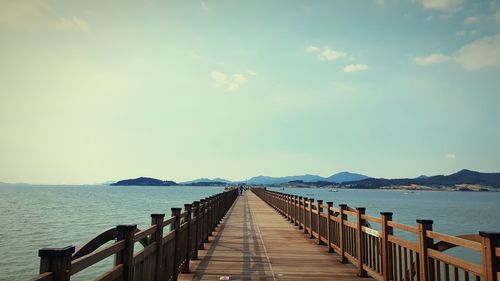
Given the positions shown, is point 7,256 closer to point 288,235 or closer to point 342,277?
point 288,235

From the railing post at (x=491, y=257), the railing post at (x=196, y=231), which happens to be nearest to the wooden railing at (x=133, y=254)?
the railing post at (x=196, y=231)

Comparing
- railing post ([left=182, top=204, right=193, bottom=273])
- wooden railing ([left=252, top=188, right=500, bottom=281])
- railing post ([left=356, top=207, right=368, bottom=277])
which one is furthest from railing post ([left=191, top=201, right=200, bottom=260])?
railing post ([left=356, top=207, right=368, bottom=277])

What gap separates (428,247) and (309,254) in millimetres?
5888

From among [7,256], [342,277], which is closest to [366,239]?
[342,277]

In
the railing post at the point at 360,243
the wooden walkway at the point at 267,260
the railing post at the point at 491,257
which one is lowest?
the wooden walkway at the point at 267,260

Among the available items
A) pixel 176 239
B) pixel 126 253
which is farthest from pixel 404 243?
pixel 126 253

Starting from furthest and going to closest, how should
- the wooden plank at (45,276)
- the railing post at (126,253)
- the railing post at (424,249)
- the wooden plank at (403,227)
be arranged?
1. the wooden plank at (403,227)
2. the railing post at (424,249)
3. the railing post at (126,253)
4. the wooden plank at (45,276)

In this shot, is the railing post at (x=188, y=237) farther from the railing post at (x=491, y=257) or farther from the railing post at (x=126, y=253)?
the railing post at (x=491, y=257)

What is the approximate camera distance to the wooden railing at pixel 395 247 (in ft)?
14.6

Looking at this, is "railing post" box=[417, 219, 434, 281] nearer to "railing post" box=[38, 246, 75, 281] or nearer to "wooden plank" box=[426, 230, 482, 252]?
"wooden plank" box=[426, 230, 482, 252]

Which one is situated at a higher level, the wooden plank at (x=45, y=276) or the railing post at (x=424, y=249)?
the wooden plank at (x=45, y=276)

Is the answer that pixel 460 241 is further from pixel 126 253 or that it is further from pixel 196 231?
pixel 196 231

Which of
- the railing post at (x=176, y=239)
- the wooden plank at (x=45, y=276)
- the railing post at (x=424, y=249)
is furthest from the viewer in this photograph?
the railing post at (x=176, y=239)

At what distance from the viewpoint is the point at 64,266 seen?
9.63 ft
